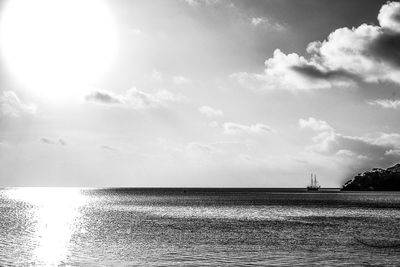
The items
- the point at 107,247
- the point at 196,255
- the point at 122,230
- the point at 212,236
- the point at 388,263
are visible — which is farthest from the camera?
the point at 122,230

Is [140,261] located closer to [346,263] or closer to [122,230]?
[346,263]

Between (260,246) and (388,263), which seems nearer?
(388,263)

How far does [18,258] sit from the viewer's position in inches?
1767

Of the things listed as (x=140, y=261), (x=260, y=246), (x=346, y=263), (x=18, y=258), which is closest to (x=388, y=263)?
(x=346, y=263)

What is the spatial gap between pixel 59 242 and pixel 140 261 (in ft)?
65.8

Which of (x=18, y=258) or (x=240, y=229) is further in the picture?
(x=240, y=229)

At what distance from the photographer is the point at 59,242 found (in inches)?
2323

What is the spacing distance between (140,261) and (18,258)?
1296cm

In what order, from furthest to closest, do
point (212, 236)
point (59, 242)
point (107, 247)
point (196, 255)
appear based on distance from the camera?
point (212, 236)
point (59, 242)
point (107, 247)
point (196, 255)

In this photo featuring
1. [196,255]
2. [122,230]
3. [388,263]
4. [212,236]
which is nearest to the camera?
[388,263]

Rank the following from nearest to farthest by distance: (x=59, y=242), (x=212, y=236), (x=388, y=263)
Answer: (x=388, y=263) → (x=59, y=242) → (x=212, y=236)

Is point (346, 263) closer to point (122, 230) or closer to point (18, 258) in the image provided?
point (18, 258)

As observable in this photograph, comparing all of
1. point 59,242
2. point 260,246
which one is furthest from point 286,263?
point 59,242

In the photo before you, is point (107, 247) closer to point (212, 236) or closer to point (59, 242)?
point (59, 242)
